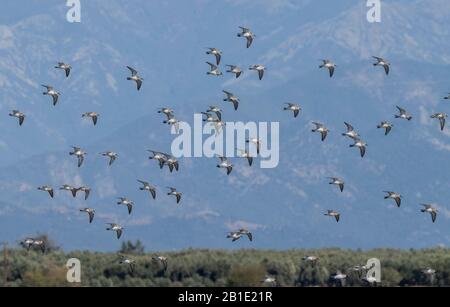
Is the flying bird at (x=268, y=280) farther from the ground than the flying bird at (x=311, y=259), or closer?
closer

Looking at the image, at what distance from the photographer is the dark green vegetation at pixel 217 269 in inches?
3501

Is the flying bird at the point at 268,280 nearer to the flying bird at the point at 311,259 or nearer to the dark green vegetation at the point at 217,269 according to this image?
the dark green vegetation at the point at 217,269

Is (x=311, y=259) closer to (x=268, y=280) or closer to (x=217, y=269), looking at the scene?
(x=217, y=269)

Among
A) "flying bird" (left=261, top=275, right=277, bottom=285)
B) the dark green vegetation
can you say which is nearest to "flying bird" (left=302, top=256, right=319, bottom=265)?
the dark green vegetation

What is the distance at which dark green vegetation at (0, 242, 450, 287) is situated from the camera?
8894cm

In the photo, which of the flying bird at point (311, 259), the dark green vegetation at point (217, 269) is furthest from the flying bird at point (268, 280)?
the flying bird at point (311, 259)

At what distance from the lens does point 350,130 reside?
105062 millimetres

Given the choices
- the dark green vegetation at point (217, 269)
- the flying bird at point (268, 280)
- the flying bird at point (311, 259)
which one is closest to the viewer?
the flying bird at point (268, 280)

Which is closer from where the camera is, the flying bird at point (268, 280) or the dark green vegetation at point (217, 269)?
the flying bird at point (268, 280)
